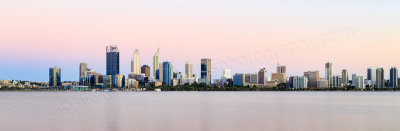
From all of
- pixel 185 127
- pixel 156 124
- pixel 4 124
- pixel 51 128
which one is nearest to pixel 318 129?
pixel 185 127

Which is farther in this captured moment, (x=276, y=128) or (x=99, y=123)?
(x=99, y=123)

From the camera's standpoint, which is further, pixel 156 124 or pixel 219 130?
pixel 156 124

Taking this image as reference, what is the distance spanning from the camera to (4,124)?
1919 inches

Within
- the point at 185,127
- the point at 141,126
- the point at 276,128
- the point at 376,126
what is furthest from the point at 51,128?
the point at 376,126

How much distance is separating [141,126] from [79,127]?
619cm

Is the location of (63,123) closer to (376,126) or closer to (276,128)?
(276,128)

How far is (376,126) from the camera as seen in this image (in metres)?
46.7

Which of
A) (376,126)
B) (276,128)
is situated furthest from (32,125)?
(376,126)

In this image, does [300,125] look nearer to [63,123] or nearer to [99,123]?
[99,123]

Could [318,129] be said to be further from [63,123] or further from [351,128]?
[63,123]

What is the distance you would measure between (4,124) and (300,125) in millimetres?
31595

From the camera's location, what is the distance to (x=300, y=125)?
4694 cm

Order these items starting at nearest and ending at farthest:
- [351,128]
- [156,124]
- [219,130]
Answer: [219,130], [351,128], [156,124]

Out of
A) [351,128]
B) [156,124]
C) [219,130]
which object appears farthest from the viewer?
[156,124]
